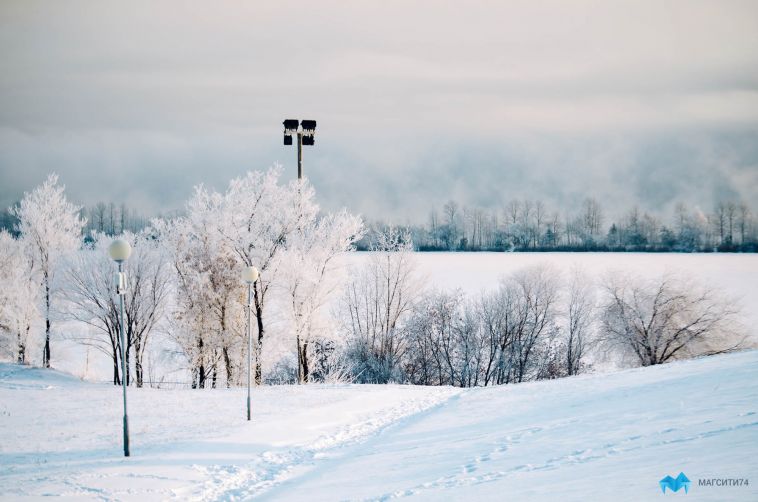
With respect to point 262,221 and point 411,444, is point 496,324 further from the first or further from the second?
point 411,444

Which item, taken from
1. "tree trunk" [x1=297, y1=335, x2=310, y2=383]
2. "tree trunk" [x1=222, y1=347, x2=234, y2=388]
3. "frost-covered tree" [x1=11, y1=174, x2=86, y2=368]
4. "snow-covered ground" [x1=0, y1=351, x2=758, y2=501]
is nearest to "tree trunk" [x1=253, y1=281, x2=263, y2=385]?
"tree trunk" [x1=222, y1=347, x2=234, y2=388]

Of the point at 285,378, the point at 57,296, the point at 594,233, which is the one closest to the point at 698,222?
the point at 594,233

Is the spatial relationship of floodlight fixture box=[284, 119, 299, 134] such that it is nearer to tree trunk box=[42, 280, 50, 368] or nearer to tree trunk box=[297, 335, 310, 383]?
tree trunk box=[297, 335, 310, 383]

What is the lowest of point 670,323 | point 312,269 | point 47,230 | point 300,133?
point 670,323

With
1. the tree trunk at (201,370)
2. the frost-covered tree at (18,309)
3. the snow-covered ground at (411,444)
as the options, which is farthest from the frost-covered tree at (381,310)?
the snow-covered ground at (411,444)

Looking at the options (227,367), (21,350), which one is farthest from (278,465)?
(21,350)

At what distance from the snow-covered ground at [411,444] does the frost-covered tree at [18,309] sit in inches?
687

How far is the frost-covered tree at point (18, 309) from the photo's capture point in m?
33.1

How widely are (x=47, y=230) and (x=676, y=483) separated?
122ft

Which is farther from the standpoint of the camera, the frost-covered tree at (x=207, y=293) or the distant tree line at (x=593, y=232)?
the distant tree line at (x=593, y=232)

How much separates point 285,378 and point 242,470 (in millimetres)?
26331

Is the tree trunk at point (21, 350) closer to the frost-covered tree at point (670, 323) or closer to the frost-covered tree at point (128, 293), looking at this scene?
the frost-covered tree at point (128, 293)

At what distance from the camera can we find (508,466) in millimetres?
9312

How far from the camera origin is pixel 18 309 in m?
33.0
